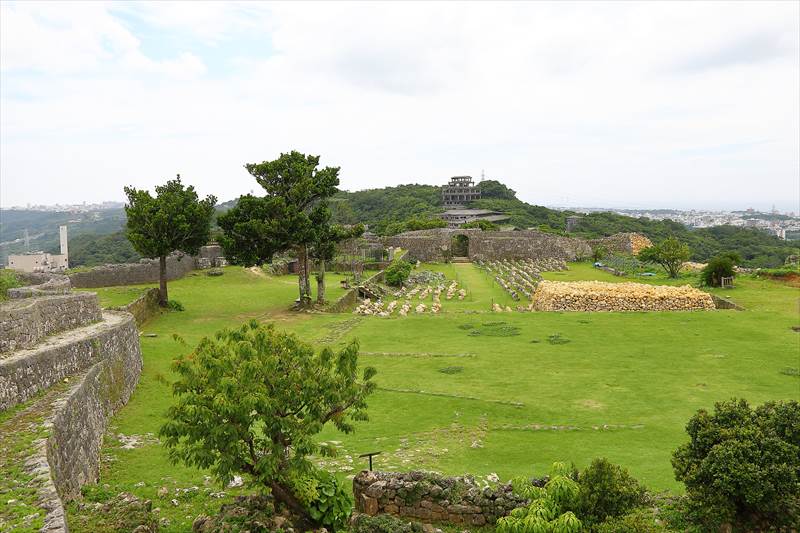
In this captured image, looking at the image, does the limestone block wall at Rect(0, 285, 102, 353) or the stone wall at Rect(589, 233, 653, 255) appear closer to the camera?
the limestone block wall at Rect(0, 285, 102, 353)

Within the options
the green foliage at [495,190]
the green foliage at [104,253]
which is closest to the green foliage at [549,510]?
the green foliage at [104,253]

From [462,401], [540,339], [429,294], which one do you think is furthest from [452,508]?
[429,294]

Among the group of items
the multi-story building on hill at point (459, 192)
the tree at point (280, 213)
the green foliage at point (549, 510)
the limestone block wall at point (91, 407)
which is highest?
the multi-story building on hill at point (459, 192)

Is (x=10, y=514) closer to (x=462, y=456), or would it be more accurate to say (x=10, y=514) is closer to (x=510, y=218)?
(x=462, y=456)

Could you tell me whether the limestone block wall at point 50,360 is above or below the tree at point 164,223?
below

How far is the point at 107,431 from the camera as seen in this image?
488 inches

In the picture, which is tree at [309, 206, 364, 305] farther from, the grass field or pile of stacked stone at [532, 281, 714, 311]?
pile of stacked stone at [532, 281, 714, 311]

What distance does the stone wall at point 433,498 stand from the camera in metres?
9.04

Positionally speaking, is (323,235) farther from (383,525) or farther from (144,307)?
(383,525)

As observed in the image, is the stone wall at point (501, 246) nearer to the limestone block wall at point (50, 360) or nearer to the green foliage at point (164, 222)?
the green foliage at point (164, 222)

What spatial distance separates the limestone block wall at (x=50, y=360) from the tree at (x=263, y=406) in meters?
4.04

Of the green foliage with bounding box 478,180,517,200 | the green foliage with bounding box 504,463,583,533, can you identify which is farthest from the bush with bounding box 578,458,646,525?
the green foliage with bounding box 478,180,517,200

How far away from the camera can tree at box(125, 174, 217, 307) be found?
25.7 m

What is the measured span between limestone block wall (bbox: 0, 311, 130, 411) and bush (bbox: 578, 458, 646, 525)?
9.73 metres
